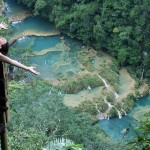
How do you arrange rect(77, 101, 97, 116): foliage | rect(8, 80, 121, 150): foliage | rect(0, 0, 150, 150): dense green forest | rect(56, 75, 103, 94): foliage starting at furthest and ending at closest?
rect(56, 75, 103, 94): foliage, rect(77, 101, 97, 116): foliage, rect(0, 0, 150, 150): dense green forest, rect(8, 80, 121, 150): foliage

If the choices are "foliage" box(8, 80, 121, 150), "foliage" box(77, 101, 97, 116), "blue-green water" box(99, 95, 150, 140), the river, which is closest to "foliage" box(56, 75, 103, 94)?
the river

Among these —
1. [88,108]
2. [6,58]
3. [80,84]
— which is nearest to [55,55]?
[80,84]

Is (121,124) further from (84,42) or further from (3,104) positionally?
(3,104)

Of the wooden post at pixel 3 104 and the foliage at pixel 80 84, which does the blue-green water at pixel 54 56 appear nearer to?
the foliage at pixel 80 84

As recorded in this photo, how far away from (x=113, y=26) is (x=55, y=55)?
335 centimetres

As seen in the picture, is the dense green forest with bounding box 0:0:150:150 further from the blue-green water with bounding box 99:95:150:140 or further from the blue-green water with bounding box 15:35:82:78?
the blue-green water with bounding box 99:95:150:140

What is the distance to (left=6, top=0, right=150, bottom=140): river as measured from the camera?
1683 cm

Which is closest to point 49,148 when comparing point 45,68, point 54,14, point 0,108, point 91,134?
point 0,108

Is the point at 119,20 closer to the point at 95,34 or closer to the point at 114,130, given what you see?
the point at 95,34

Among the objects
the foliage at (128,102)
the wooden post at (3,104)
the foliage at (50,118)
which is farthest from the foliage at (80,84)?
the wooden post at (3,104)

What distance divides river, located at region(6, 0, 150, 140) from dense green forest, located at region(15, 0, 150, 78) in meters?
0.76

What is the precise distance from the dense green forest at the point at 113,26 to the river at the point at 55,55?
0.76 m

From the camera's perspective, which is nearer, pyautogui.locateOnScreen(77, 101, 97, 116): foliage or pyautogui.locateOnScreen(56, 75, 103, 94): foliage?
pyautogui.locateOnScreen(77, 101, 97, 116): foliage

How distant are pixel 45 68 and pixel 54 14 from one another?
16.5ft
